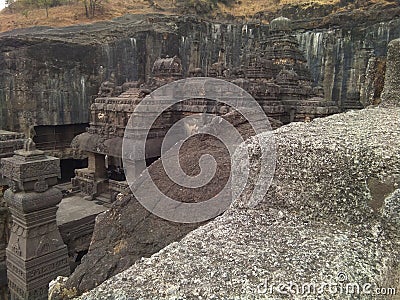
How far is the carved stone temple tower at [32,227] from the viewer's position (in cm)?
574

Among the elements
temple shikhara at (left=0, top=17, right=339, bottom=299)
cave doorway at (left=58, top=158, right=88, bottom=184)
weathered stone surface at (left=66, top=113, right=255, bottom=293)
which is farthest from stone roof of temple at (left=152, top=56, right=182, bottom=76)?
cave doorway at (left=58, top=158, right=88, bottom=184)

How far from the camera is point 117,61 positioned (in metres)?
18.6

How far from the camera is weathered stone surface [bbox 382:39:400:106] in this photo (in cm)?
418

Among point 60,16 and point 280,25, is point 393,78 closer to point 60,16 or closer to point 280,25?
point 280,25

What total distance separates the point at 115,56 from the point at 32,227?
561 inches

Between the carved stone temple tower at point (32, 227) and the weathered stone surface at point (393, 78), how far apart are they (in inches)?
215

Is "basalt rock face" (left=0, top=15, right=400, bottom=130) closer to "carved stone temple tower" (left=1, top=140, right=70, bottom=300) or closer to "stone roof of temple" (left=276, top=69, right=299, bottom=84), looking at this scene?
"stone roof of temple" (left=276, top=69, right=299, bottom=84)

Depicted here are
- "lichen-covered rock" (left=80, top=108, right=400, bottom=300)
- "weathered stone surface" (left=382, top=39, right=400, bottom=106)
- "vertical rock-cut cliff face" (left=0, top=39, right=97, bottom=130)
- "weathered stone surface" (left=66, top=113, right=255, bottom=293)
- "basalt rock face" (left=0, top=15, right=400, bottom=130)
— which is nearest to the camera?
"lichen-covered rock" (left=80, top=108, right=400, bottom=300)

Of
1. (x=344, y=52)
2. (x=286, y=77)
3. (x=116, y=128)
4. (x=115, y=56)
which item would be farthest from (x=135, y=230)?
(x=344, y=52)

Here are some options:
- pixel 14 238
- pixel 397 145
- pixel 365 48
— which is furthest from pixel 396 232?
pixel 365 48

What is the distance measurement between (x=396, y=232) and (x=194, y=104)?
7.14m

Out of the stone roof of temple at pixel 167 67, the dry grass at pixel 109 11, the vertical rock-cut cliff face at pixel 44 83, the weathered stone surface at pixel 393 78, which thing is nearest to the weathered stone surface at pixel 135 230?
the weathered stone surface at pixel 393 78

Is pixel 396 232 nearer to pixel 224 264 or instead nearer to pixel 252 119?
pixel 224 264

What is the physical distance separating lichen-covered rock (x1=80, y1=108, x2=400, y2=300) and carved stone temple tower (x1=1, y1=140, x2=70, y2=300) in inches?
187
